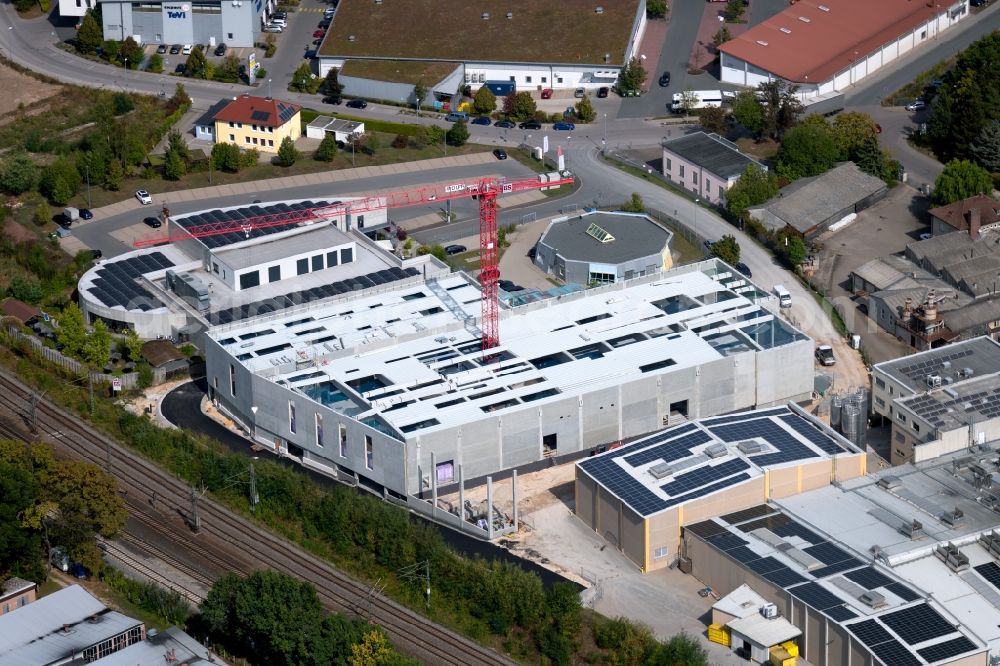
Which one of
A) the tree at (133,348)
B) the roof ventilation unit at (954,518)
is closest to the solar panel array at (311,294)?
the tree at (133,348)

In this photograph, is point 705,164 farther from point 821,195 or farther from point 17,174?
point 17,174

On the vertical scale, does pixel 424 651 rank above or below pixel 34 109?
below

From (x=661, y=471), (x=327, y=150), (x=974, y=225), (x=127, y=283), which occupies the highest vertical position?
(x=327, y=150)

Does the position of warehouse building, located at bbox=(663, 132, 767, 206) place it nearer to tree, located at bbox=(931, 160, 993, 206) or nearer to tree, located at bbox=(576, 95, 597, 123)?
tree, located at bbox=(576, 95, 597, 123)

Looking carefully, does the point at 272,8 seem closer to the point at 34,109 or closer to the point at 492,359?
the point at 34,109

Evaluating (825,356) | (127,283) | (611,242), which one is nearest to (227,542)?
(127,283)

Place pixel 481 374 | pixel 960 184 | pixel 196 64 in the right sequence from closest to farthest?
pixel 481 374 < pixel 960 184 < pixel 196 64

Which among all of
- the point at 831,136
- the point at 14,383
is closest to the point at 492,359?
the point at 14,383

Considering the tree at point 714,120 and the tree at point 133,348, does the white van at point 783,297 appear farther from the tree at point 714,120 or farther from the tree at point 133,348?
the tree at point 133,348
